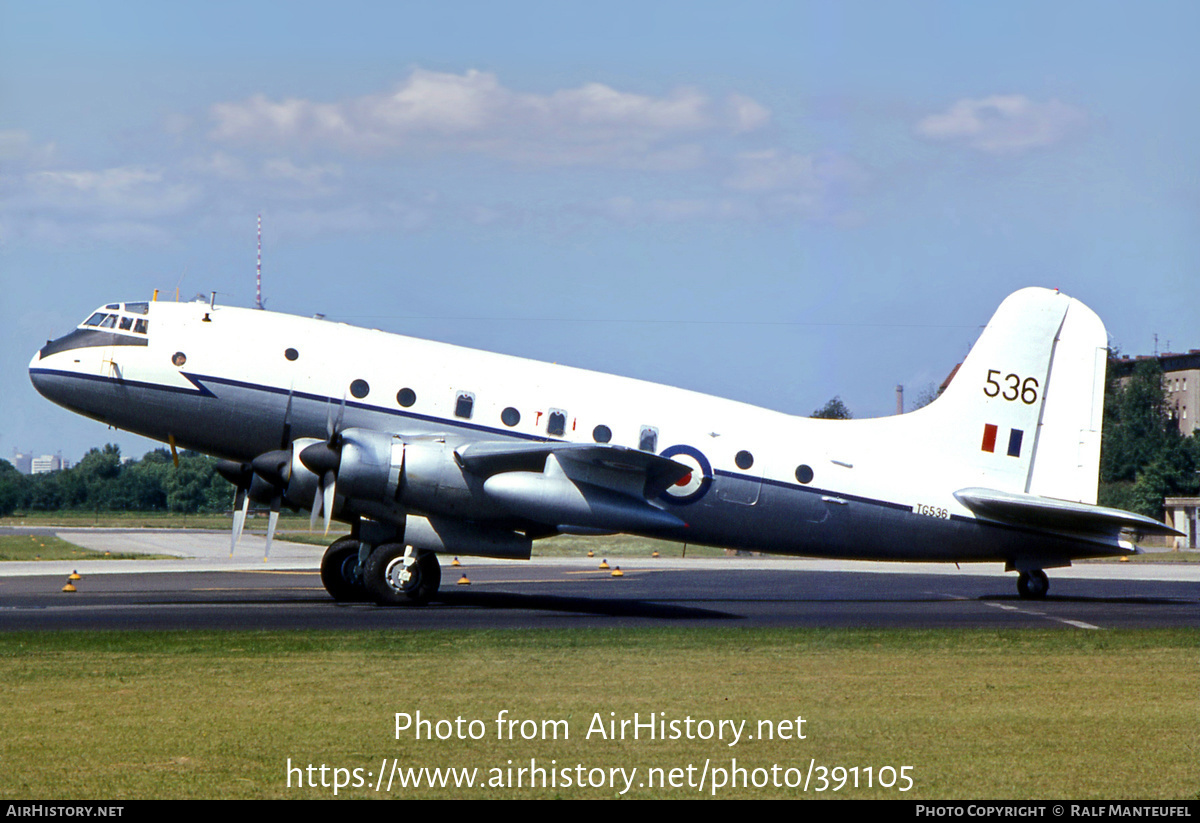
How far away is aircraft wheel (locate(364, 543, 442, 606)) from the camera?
68.1 ft

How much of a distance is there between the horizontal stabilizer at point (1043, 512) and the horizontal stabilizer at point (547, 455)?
6892mm

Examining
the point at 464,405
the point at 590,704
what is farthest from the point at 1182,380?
the point at 590,704

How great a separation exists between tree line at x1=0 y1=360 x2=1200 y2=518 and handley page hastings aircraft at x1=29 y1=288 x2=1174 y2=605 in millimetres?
64088

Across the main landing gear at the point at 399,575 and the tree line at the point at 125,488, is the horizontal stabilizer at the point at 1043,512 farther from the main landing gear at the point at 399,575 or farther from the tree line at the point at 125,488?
the tree line at the point at 125,488

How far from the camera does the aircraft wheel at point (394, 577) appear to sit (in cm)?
2077

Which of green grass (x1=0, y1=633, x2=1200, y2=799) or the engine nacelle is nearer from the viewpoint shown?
green grass (x1=0, y1=633, x2=1200, y2=799)

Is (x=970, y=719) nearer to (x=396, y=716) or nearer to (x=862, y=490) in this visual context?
(x=396, y=716)

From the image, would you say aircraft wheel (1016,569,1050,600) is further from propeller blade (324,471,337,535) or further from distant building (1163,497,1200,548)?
distant building (1163,497,1200,548)

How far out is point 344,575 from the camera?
22.4m

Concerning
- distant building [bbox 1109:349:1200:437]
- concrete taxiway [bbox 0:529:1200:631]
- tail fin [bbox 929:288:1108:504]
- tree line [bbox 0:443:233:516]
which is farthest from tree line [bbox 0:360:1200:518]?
tail fin [bbox 929:288:1108:504]

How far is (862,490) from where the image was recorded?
22656mm

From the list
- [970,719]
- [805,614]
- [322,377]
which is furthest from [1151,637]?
[322,377]

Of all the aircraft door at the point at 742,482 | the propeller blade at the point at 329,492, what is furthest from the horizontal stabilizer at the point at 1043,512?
the propeller blade at the point at 329,492

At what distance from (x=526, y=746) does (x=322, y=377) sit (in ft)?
42.0
